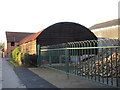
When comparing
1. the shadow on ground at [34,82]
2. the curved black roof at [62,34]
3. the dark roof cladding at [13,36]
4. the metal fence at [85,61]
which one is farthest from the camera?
the dark roof cladding at [13,36]

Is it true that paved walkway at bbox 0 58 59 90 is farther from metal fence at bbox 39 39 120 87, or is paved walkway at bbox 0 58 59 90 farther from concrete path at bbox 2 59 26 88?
metal fence at bbox 39 39 120 87

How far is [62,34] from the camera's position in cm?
1523

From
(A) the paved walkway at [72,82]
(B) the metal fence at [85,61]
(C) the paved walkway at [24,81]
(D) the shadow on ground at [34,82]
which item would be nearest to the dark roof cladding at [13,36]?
(B) the metal fence at [85,61]

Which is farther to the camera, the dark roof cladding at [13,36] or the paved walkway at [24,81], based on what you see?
the dark roof cladding at [13,36]

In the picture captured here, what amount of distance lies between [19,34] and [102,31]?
2234 cm

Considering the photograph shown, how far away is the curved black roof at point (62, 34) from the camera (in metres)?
14.3

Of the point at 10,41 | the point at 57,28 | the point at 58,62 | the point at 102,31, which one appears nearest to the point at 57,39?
the point at 57,28

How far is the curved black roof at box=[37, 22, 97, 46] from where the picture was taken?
46.9ft

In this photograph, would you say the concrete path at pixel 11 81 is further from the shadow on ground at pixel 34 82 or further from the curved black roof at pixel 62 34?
the curved black roof at pixel 62 34

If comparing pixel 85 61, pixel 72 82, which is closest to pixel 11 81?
pixel 72 82

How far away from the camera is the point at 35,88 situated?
213 inches

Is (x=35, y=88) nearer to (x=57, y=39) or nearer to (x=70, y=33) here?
(x=57, y=39)

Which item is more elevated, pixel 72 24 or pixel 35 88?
pixel 72 24

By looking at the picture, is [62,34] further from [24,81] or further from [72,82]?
[72,82]
